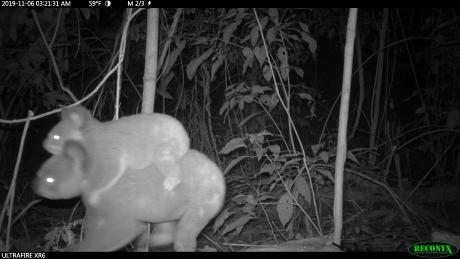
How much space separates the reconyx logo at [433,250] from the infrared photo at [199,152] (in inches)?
0.9

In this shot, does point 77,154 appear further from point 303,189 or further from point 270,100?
point 270,100

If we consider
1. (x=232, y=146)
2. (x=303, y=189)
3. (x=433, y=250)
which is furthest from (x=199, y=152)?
(x=433, y=250)

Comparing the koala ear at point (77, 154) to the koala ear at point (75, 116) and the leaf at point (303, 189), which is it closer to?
the koala ear at point (75, 116)

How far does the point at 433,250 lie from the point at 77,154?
3034 mm

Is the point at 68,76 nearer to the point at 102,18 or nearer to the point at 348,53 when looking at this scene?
the point at 102,18

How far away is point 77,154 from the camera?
2.11 m

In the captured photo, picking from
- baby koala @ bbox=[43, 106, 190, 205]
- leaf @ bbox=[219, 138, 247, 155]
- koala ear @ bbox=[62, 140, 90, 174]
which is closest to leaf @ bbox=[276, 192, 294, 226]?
leaf @ bbox=[219, 138, 247, 155]

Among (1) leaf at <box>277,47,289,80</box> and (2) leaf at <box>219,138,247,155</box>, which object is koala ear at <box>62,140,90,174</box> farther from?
(1) leaf at <box>277,47,289,80</box>

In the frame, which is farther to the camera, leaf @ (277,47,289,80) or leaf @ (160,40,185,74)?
leaf @ (160,40,185,74)

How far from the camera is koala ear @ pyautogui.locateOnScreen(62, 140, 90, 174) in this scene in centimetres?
211

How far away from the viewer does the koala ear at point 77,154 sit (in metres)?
2.11

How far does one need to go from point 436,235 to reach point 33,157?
727cm

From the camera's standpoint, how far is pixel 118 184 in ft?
7.24

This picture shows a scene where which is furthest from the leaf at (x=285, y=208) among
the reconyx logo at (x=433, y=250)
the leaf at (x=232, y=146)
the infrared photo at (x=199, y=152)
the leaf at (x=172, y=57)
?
the leaf at (x=172, y=57)
